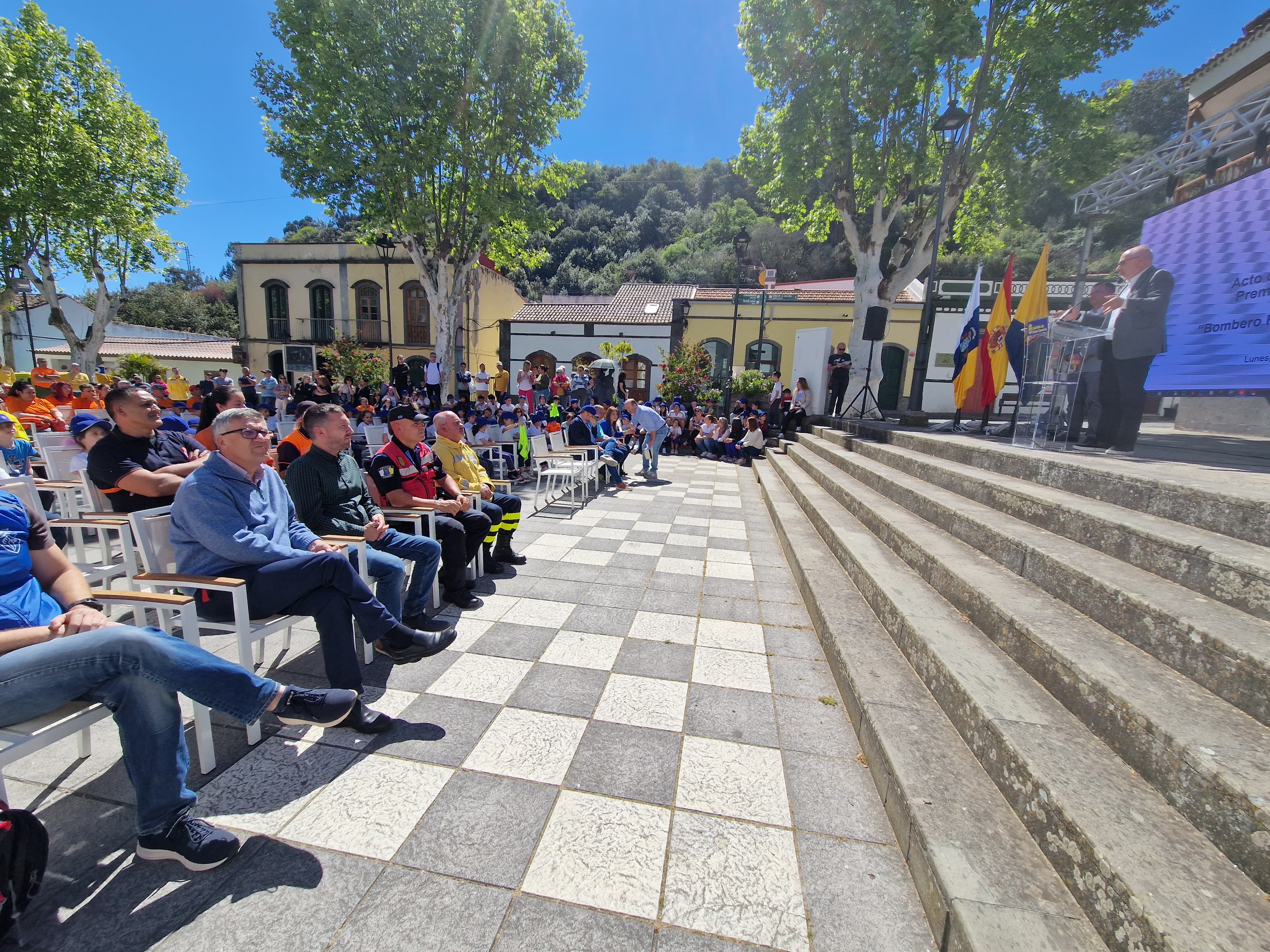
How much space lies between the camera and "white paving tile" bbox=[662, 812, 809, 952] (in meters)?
1.47

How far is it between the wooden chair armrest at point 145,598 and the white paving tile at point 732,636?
2.51 m

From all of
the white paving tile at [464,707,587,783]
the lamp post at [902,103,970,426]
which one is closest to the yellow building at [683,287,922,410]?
the lamp post at [902,103,970,426]

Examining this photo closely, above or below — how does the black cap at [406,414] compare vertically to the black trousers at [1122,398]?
below

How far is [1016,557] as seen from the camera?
2621 mm

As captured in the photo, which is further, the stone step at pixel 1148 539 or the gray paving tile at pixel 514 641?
the gray paving tile at pixel 514 641

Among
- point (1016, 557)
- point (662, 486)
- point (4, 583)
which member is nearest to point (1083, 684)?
point (1016, 557)

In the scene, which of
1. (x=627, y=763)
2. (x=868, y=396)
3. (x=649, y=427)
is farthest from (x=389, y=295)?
(x=627, y=763)

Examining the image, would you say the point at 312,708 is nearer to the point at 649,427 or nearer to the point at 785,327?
the point at 649,427

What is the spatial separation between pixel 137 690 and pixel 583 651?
6.34 feet

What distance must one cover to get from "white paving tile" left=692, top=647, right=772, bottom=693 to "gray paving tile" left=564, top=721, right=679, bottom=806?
1.75ft

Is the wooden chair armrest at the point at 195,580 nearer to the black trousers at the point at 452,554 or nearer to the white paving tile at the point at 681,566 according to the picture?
the black trousers at the point at 452,554

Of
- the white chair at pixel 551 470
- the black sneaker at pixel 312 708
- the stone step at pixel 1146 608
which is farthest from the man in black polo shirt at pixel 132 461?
the stone step at pixel 1146 608

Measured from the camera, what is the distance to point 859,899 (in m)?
1.56

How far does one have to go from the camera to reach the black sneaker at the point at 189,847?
5.24 feet
